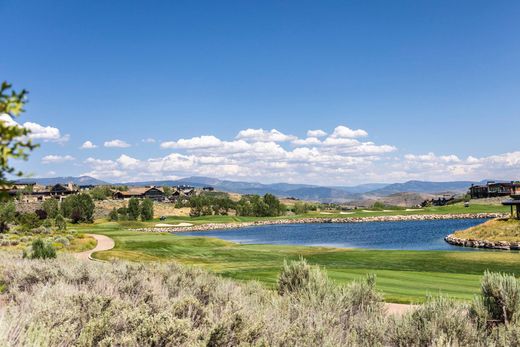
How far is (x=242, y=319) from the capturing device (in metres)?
7.23

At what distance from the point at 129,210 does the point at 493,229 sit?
84.4 meters

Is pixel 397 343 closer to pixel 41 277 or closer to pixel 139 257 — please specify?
pixel 41 277

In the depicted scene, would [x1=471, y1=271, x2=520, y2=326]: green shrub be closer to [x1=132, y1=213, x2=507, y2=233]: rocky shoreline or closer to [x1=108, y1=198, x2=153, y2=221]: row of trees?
[x1=132, y1=213, x2=507, y2=233]: rocky shoreline

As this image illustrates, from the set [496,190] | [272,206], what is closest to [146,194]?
[272,206]

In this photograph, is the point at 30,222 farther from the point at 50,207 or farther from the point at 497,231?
the point at 497,231

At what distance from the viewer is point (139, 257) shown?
32875 millimetres

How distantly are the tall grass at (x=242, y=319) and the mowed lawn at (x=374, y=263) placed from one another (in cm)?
200

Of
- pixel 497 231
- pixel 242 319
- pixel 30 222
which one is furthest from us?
pixel 30 222

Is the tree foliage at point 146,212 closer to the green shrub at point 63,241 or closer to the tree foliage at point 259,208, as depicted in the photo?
the tree foliage at point 259,208

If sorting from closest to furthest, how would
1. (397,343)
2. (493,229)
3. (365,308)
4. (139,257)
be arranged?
(397,343), (365,308), (139,257), (493,229)

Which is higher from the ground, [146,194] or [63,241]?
[146,194]

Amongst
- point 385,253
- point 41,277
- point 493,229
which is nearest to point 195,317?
point 41,277

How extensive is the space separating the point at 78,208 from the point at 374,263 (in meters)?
79.9

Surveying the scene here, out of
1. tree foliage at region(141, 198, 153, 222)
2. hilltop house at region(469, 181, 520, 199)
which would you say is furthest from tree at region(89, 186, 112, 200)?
hilltop house at region(469, 181, 520, 199)
